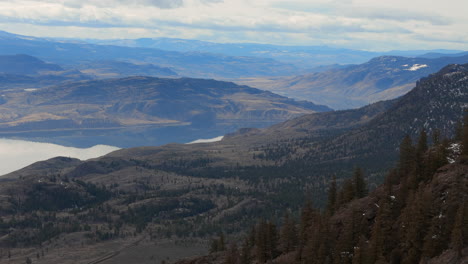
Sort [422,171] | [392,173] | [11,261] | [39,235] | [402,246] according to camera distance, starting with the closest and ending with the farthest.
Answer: [402,246], [422,171], [392,173], [11,261], [39,235]

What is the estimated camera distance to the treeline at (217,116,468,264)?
6419 centimetres

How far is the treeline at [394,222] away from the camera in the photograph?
211 ft

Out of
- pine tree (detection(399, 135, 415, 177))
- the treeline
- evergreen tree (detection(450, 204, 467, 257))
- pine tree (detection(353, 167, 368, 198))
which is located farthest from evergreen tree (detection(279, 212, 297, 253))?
evergreen tree (detection(450, 204, 467, 257))

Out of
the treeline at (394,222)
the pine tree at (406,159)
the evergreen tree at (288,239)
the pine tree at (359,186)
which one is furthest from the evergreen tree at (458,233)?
the pine tree at (359,186)

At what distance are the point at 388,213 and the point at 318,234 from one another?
933cm

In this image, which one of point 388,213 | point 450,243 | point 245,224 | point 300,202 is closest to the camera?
point 450,243

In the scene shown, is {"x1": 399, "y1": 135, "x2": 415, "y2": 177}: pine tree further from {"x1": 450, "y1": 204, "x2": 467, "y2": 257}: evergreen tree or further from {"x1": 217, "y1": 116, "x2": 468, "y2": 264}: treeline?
{"x1": 450, "y1": 204, "x2": 467, "y2": 257}: evergreen tree

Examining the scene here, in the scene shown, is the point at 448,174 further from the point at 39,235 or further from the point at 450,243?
the point at 39,235

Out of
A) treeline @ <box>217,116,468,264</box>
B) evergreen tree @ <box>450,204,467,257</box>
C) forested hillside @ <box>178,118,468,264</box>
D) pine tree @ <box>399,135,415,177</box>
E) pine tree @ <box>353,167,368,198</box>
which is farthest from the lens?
pine tree @ <box>353,167,368,198</box>

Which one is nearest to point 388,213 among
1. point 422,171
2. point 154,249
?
point 422,171

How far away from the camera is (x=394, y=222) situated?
7294cm

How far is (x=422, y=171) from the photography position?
269 feet

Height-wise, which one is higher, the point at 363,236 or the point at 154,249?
the point at 363,236

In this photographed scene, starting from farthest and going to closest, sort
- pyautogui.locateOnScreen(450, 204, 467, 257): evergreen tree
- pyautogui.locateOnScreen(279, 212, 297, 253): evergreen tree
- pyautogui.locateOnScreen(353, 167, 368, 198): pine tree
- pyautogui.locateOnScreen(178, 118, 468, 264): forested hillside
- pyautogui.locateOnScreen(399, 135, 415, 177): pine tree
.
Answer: pyautogui.locateOnScreen(353, 167, 368, 198): pine tree
pyautogui.locateOnScreen(279, 212, 297, 253): evergreen tree
pyautogui.locateOnScreen(399, 135, 415, 177): pine tree
pyautogui.locateOnScreen(178, 118, 468, 264): forested hillside
pyautogui.locateOnScreen(450, 204, 467, 257): evergreen tree
